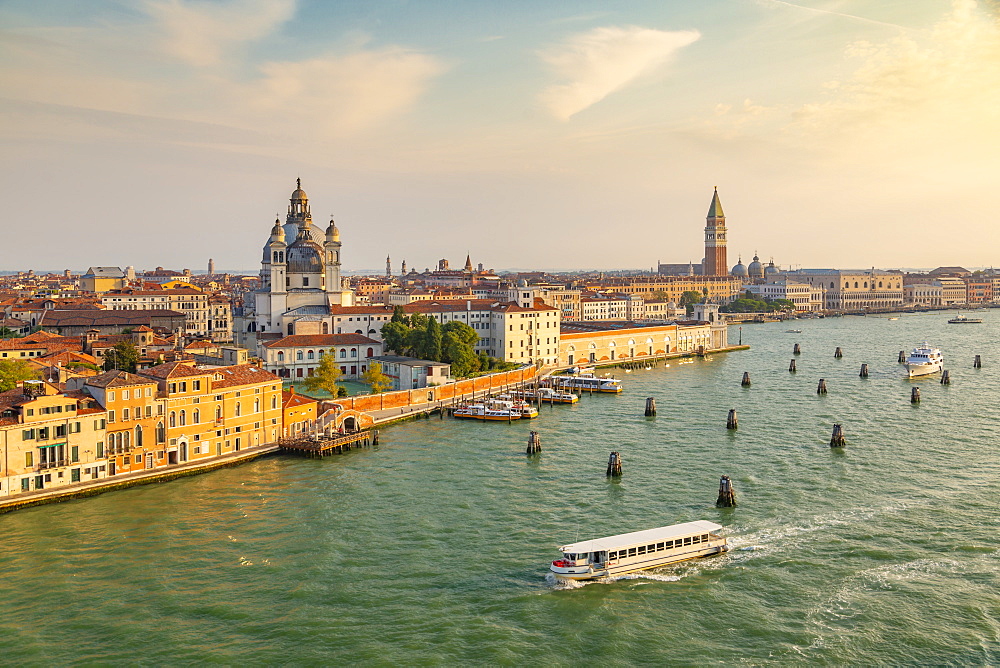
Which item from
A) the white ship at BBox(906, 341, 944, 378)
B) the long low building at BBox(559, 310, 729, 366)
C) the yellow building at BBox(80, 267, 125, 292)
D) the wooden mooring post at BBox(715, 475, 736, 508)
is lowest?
the wooden mooring post at BBox(715, 475, 736, 508)

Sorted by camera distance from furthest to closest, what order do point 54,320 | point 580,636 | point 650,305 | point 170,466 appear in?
point 650,305
point 54,320
point 170,466
point 580,636

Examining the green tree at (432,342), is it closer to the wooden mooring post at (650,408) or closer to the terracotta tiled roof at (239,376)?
the wooden mooring post at (650,408)

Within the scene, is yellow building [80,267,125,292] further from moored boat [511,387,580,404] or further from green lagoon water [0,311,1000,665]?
green lagoon water [0,311,1000,665]

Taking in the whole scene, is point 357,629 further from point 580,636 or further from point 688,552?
point 688,552

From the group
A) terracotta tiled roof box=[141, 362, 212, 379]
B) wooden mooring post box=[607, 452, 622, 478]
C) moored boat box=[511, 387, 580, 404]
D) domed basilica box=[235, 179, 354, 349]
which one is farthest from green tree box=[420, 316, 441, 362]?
wooden mooring post box=[607, 452, 622, 478]

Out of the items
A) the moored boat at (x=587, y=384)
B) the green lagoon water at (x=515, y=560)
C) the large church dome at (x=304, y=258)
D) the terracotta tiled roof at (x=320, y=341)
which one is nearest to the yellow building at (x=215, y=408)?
the green lagoon water at (x=515, y=560)

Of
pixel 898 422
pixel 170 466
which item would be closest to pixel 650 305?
pixel 898 422
